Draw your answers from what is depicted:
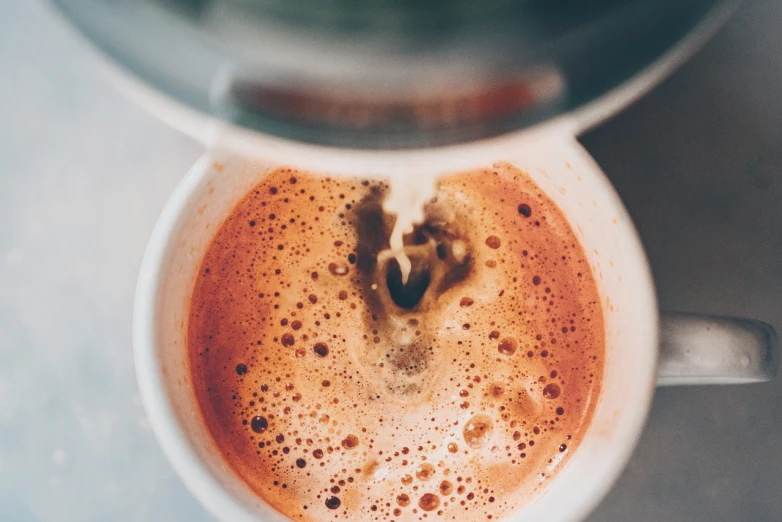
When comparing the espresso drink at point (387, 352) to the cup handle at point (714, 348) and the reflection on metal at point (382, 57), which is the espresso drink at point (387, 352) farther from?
the reflection on metal at point (382, 57)

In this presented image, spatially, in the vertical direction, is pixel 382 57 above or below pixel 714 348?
below

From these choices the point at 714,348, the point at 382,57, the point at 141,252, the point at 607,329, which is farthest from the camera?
the point at 141,252

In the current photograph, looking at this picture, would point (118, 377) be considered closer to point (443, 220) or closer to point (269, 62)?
point (443, 220)

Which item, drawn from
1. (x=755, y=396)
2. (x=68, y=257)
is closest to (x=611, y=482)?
(x=755, y=396)

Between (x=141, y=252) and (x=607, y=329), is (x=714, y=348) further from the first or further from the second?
(x=141, y=252)

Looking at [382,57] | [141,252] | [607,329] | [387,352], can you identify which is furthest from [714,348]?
[141,252]

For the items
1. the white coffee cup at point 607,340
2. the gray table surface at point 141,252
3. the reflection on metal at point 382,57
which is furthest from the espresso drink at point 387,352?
the reflection on metal at point 382,57
